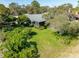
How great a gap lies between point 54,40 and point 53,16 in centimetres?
163

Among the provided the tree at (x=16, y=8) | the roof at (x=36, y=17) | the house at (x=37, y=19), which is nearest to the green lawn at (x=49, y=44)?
the house at (x=37, y=19)

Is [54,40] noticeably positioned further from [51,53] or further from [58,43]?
[51,53]

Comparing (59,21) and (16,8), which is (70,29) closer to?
(59,21)

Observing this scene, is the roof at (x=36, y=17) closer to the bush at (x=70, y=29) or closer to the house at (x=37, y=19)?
the house at (x=37, y=19)

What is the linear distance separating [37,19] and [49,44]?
340 cm

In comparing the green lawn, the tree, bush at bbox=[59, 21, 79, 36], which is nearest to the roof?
the tree

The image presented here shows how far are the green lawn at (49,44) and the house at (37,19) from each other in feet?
4.25

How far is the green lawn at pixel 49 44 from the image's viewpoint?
545cm

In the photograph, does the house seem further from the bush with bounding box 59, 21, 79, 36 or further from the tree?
the bush with bounding box 59, 21, 79, 36

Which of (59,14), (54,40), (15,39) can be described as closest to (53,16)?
(59,14)

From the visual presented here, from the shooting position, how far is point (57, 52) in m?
5.53

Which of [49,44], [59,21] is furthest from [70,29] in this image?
[49,44]

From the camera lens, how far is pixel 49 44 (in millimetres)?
6121

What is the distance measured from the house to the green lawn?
4.25 feet
